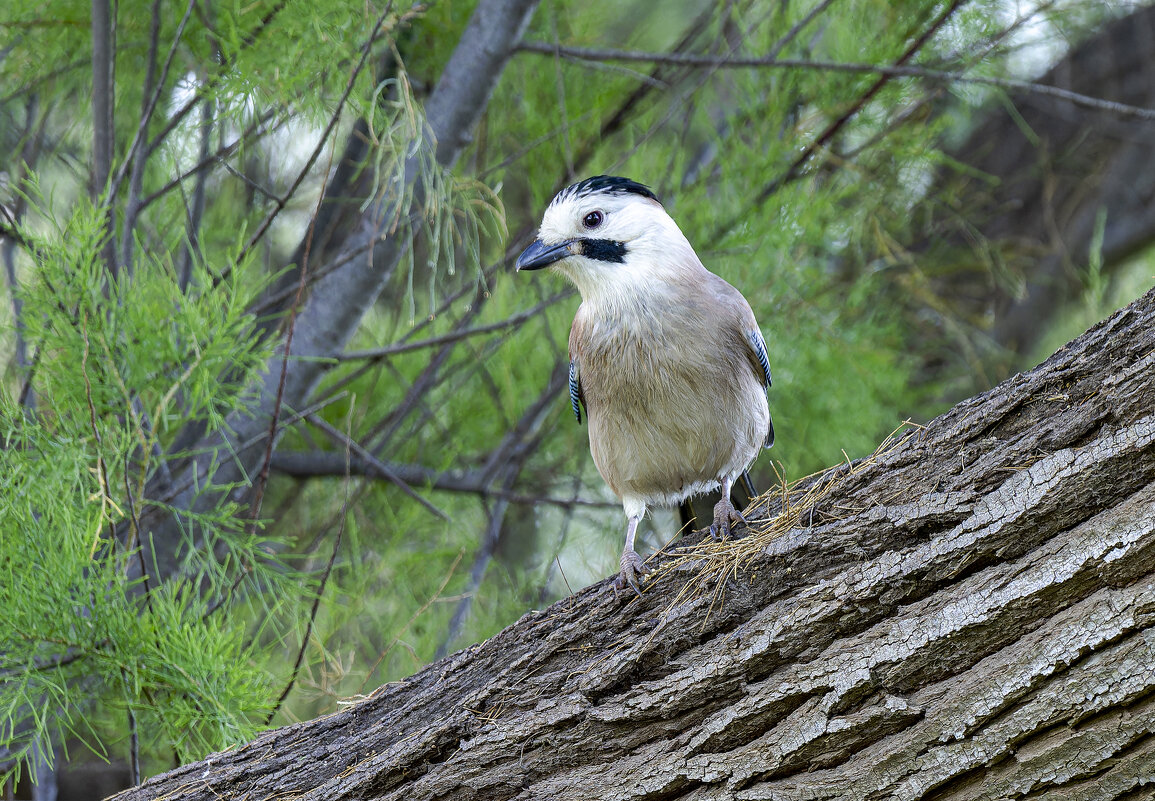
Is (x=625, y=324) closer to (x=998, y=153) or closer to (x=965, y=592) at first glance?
(x=965, y=592)

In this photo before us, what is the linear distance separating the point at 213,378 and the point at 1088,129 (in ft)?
18.0

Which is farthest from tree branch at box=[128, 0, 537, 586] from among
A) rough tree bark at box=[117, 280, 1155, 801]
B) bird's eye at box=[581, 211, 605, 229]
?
rough tree bark at box=[117, 280, 1155, 801]

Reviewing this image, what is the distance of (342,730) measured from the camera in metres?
2.29

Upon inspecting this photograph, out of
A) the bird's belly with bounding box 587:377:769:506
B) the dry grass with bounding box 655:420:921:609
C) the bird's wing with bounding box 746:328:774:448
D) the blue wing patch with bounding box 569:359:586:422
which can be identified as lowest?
the dry grass with bounding box 655:420:921:609

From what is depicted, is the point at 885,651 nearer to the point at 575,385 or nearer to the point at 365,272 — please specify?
the point at 575,385

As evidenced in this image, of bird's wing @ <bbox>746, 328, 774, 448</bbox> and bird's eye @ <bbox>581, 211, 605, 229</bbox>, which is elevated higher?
bird's eye @ <bbox>581, 211, 605, 229</bbox>

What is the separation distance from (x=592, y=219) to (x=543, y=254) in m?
0.20

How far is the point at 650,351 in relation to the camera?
2754 millimetres

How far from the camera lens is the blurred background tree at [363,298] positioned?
2.64 meters

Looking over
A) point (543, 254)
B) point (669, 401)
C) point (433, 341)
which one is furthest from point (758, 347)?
point (433, 341)

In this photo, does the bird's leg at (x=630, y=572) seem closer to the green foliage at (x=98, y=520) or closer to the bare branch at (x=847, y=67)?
the green foliage at (x=98, y=520)

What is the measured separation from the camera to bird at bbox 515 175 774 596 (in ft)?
9.04

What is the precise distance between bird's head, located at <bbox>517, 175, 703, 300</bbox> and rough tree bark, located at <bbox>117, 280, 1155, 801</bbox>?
1.03 metres

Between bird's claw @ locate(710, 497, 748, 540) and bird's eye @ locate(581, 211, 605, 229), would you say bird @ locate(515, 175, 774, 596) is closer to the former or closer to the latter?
bird's eye @ locate(581, 211, 605, 229)
